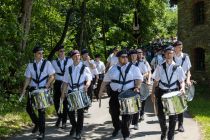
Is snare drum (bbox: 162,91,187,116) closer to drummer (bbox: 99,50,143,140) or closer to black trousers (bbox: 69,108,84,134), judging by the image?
drummer (bbox: 99,50,143,140)

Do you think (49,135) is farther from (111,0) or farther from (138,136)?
(111,0)

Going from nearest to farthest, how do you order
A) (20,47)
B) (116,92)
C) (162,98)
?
1. (162,98)
2. (116,92)
3. (20,47)

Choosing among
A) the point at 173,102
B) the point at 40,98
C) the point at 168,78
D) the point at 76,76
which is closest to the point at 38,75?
the point at 40,98

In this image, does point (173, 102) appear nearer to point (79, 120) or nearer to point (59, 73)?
point (79, 120)

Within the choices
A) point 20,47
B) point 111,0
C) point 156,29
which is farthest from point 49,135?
point 156,29

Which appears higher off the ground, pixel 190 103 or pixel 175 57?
pixel 175 57

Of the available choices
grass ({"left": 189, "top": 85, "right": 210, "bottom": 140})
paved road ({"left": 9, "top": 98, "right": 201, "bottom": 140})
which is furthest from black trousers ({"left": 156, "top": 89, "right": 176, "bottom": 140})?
grass ({"left": 189, "top": 85, "right": 210, "bottom": 140})

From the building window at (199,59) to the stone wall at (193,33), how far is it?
6.1 inches

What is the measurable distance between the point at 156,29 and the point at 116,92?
31.1 meters

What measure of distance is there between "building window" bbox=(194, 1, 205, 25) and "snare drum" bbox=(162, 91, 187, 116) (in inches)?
615

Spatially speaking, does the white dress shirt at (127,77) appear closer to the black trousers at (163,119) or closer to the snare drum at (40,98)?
the black trousers at (163,119)

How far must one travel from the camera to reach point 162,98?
376 inches

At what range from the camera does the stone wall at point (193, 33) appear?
23.8 meters

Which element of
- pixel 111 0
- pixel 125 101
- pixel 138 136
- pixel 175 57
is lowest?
pixel 138 136
